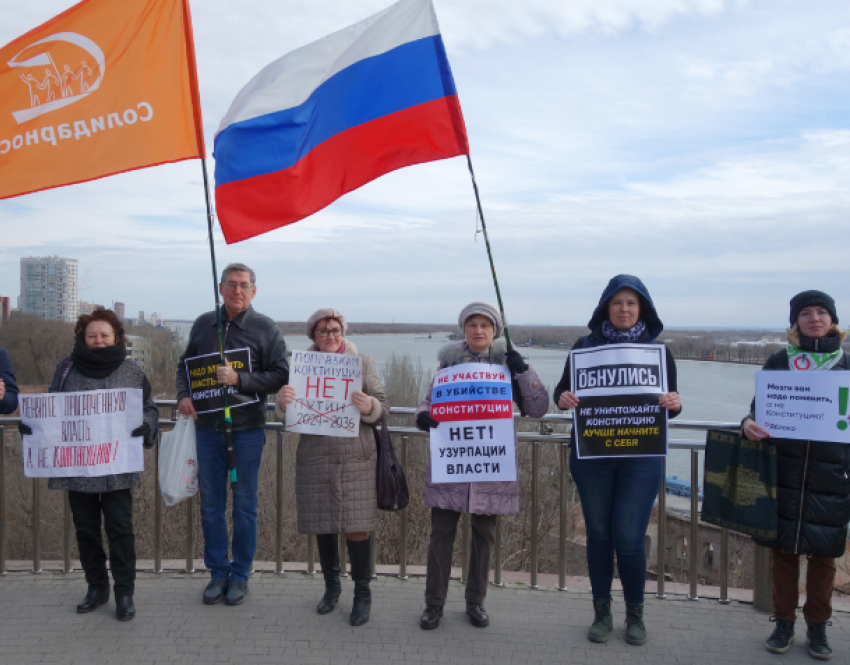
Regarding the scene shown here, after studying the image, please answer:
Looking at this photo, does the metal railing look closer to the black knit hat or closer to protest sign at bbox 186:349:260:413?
protest sign at bbox 186:349:260:413

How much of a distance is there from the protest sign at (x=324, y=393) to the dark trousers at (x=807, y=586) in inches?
104

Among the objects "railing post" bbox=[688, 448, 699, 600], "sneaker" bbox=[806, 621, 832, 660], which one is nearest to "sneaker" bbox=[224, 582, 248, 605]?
"railing post" bbox=[688, 448, 699, 600]

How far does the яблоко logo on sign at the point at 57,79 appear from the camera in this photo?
4453 millimetres

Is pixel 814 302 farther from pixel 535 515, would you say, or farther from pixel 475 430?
pixel 535 515

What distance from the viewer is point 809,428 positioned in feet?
12.6

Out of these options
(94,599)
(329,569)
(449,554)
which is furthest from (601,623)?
(94,599)

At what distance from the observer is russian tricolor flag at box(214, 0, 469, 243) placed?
448 cm

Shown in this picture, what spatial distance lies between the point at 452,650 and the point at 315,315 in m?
2.22

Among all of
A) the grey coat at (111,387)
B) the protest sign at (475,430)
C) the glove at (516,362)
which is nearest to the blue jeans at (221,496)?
the grey coat at (111,387)

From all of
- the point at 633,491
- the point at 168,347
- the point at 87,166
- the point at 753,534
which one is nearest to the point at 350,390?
the point at 633,491

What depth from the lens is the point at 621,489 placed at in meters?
4.09

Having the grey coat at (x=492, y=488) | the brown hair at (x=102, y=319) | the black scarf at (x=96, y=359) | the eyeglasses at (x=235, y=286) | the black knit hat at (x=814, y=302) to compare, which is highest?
the eyeglasses at (x=235, y=286)

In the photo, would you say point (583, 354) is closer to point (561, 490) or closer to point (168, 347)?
point (561, 490)

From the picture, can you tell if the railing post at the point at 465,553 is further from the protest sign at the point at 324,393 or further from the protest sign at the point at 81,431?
the protest sign at the point at 81,431
